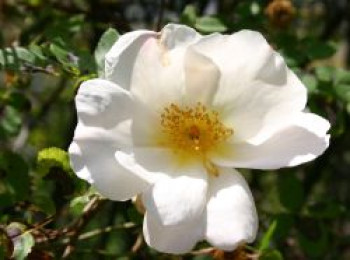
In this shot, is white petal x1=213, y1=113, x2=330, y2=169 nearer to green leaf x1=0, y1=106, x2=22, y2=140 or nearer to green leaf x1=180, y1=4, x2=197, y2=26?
green leaf x1=180, y1=4, x2=197, y2=26

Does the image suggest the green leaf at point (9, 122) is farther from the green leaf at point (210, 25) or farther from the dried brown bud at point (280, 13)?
the dried brown bud at point (280, 13)

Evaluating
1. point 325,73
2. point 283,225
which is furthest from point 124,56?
point 283,225

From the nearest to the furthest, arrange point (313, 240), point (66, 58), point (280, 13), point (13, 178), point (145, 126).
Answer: point (145, 126)
point (66, 58)
point (13, 178)
point (280, 13)
point (313, 240)

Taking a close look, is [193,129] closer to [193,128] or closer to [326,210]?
[193,128]

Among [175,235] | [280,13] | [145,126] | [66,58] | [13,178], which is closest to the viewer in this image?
[175,235]

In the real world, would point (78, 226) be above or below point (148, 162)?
below

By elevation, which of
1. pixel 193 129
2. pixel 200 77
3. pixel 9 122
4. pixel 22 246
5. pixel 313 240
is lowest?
pixel 313 240
